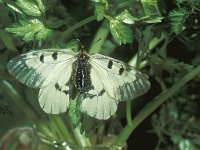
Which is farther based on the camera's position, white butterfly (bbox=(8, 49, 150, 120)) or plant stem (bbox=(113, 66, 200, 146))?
plant stem (bbox=(113, 66, 200, 146))

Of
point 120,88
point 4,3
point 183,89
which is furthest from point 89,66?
point 183,89

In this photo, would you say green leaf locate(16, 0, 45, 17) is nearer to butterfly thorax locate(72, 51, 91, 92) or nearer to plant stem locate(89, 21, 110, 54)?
butterfly thorax locate(72, 51, 91, 92)

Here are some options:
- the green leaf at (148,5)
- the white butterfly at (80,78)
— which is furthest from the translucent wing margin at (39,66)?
the green leaf at (148,5)

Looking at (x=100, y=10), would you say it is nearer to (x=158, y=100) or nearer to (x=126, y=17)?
(x=126, y=17)

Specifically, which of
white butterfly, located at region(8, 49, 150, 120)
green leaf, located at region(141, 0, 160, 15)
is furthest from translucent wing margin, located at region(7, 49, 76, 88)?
green leaf, located at region(141, 0, 160, 15)

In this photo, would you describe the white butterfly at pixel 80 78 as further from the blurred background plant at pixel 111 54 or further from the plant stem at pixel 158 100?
the plant stem at pixel 158 100

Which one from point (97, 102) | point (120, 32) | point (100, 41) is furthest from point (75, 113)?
point (100, 41)
